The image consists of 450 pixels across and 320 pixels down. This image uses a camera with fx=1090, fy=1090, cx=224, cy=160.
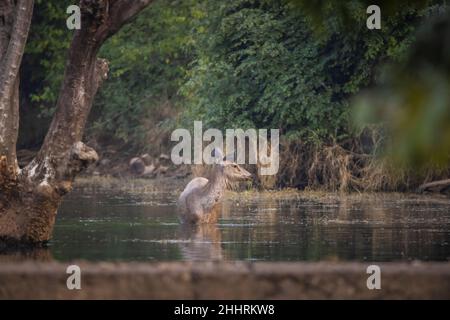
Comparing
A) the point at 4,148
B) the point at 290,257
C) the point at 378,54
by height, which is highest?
the point at 378,54

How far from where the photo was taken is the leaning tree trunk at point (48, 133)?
15.2 m

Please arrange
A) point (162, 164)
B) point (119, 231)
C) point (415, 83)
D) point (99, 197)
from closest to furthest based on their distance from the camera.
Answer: point (415, 83), point (119, 231), point (99, 197), point (162, 164)

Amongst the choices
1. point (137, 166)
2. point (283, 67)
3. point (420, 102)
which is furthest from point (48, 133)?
point (137, 166)

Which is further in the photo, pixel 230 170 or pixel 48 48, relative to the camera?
pixel 48 48

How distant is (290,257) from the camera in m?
14.4

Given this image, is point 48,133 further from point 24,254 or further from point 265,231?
point 265,231

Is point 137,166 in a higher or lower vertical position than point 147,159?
lower

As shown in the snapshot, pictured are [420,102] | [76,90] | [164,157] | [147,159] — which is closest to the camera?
[420,102]

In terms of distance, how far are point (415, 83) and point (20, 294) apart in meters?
3.98

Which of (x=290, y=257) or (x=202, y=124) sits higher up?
(x=202, y=124)

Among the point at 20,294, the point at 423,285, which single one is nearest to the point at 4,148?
the point at 20,294

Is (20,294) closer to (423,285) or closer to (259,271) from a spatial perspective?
(259,271)

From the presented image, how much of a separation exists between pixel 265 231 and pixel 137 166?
22.0 m

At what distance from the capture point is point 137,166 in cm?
4012
